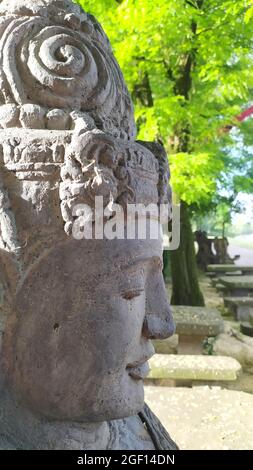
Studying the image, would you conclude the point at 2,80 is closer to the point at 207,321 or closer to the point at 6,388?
the point at 6,388

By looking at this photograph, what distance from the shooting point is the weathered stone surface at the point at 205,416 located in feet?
9.82

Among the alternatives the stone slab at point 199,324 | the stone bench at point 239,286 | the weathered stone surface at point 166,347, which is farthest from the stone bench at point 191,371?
the stone bench at point 239,286

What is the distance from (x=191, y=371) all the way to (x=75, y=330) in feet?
8.94

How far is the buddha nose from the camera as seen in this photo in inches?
60.9

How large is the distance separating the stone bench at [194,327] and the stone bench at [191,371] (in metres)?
0.77

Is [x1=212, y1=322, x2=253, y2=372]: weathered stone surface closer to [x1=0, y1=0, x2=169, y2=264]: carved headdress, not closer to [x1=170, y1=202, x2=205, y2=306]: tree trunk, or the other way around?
[x1=170, y1=202, x2=205, y2=306]: tree trunk

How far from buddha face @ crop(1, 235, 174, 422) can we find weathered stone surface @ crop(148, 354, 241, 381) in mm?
2531

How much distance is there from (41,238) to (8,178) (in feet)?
0.75

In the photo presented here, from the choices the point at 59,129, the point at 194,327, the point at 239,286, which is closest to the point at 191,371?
the point at 194,327

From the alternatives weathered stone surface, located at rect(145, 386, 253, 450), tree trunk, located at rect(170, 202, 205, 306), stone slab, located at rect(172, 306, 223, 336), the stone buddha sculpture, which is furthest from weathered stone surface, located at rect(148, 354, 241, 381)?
tree trunk, located at rect(170, 202, 205, 306)

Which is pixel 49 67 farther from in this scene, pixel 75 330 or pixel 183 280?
pixel 183 280

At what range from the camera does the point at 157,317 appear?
157cm

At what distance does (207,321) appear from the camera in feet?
16.2
